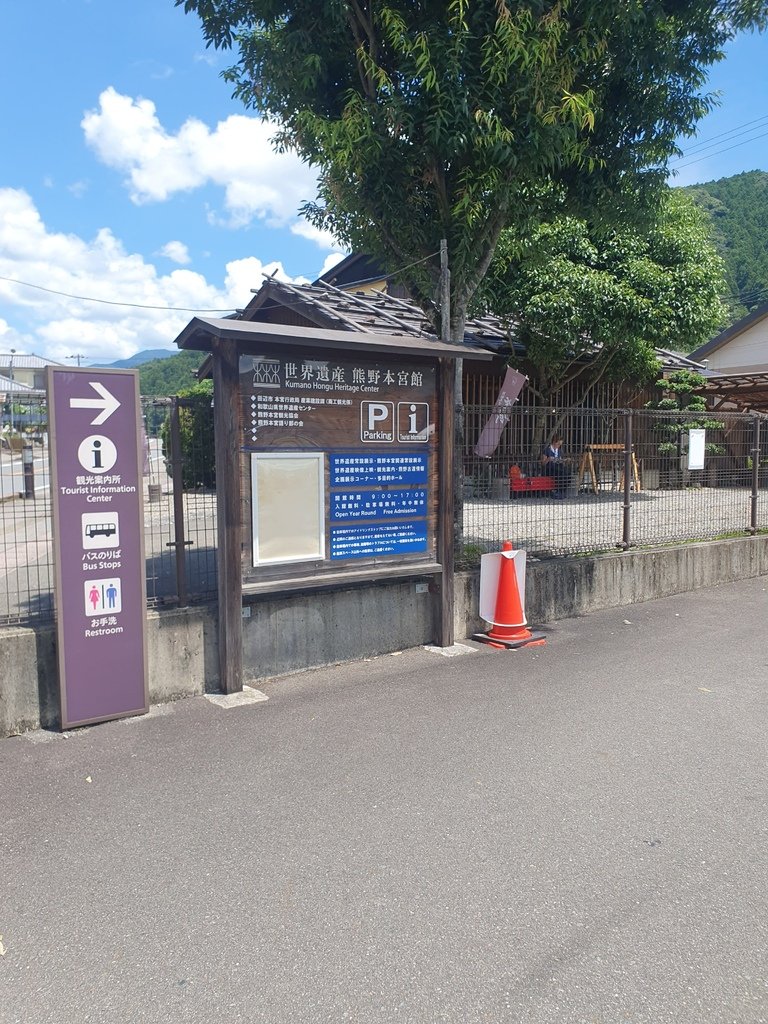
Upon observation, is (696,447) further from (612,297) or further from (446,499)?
(612,297)

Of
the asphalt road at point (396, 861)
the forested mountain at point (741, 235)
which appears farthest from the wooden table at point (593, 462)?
the forested mountain at point (741, 235)

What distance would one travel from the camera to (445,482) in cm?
634

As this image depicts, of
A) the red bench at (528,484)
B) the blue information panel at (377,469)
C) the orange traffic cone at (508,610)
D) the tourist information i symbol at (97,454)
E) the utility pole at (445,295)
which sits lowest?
the orange traffic cone at (508,610)

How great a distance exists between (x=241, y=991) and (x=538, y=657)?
434 centimetres

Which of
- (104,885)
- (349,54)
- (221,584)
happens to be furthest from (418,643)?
(349,54)

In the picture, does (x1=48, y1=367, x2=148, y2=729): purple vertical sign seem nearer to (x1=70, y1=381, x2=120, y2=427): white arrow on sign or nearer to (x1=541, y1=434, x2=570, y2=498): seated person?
(x1=70, y1=381, x2=120, y2=427): white arrow on sign

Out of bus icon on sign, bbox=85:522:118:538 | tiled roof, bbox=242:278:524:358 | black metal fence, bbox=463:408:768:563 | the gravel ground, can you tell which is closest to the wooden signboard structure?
the gravel ground

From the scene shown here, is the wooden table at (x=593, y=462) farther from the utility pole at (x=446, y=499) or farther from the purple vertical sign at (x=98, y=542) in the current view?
the purple vertical sign at (x=98, y=542)

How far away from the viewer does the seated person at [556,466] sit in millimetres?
7447

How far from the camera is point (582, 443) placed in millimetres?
7777

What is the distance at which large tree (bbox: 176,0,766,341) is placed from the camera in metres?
6.37

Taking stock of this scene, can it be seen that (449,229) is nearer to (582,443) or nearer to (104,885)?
(582,443)

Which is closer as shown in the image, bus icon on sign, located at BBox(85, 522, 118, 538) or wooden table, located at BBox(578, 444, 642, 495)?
bus icon on sign, located at BBox(85, 522, 118, 538)

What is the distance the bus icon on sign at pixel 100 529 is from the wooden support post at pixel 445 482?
2.74m
